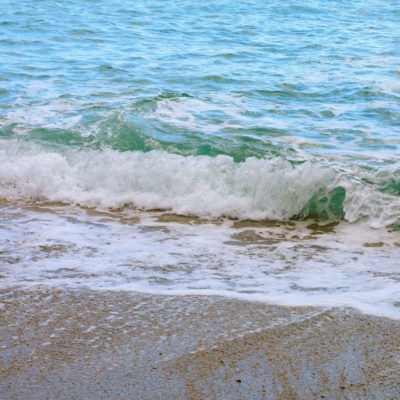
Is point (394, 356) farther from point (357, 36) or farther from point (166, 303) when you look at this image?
point (357, 36)

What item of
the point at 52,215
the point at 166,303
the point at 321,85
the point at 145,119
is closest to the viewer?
the point at 166,303

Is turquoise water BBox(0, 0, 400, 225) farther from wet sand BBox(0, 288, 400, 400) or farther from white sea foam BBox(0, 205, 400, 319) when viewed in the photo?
wet sand BBox(0, 288, 400, 400)

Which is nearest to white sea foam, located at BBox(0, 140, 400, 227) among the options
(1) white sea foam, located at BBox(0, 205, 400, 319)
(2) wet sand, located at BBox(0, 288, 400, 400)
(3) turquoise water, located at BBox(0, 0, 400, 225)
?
(3) turquoise water, located at BBox(0, 0, 400, 225)

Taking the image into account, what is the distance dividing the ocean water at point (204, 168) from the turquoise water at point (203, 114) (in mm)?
23

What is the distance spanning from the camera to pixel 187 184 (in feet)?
18.8

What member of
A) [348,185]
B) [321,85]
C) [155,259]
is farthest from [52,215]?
[321,85]

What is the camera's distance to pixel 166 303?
3297 mm

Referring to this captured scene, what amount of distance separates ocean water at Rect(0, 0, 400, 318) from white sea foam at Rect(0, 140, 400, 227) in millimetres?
17

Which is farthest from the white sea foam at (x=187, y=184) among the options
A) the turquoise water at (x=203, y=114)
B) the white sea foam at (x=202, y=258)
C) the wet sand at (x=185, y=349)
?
the wet sand at (x=185, y=349)

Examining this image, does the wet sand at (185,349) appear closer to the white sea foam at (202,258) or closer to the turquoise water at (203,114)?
the white sea foam at (202,258)

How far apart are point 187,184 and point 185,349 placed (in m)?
3.06

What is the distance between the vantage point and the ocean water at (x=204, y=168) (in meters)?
3.88

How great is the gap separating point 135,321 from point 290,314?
803 millimetres

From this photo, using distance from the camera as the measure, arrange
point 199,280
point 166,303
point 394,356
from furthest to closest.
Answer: point 199,280 < point 166,303 < point 394,356
